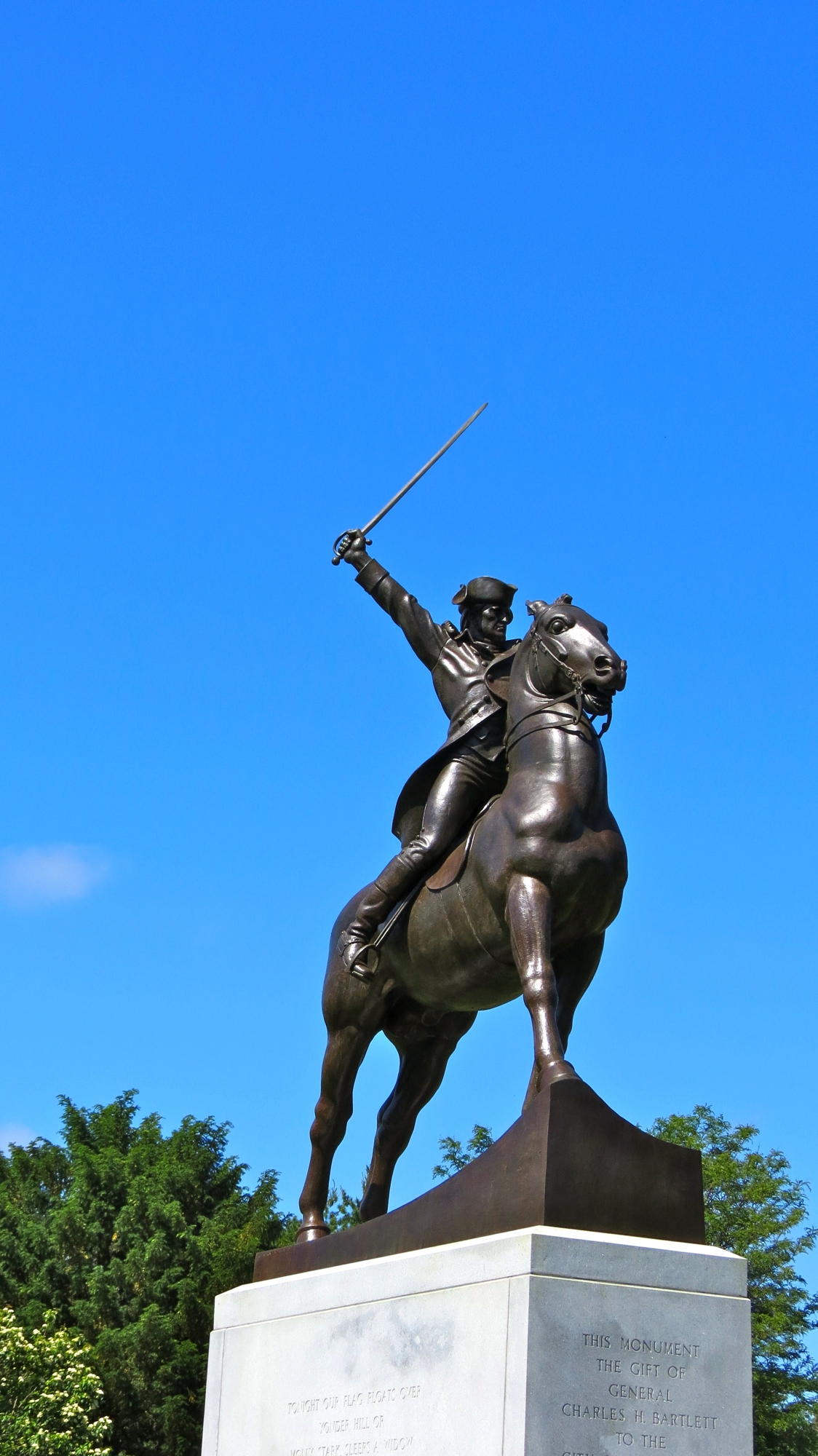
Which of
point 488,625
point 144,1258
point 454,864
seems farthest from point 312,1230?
point 144,1258

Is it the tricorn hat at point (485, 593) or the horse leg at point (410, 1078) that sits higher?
the tricorn hat at point (485, 593)

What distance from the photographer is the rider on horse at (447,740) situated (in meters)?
9.75

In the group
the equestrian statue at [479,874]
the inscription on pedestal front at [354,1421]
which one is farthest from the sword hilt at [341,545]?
the inscription on pedestal front at [354,1421]

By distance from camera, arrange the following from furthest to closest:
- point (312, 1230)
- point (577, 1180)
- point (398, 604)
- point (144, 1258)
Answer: point (144, 1258), point (398, 604), point (312, 1230), point (577, 1180)

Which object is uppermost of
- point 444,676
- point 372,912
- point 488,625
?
point 488,625

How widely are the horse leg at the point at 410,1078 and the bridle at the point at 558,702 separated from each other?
215cm

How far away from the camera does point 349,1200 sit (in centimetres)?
3522

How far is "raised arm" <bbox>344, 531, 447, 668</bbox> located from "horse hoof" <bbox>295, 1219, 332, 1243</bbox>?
347 centimetres

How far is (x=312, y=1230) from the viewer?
1028cm

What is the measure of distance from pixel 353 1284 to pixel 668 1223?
1747 millimetres

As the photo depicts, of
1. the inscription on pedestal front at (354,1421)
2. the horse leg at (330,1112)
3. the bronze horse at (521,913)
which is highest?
the bronze horse at (521,913)

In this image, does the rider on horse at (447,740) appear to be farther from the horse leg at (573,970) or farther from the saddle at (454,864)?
the horse leg at (573,970)

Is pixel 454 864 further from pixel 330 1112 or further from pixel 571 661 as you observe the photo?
pixel 330 1112

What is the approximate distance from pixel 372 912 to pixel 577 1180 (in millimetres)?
2721
